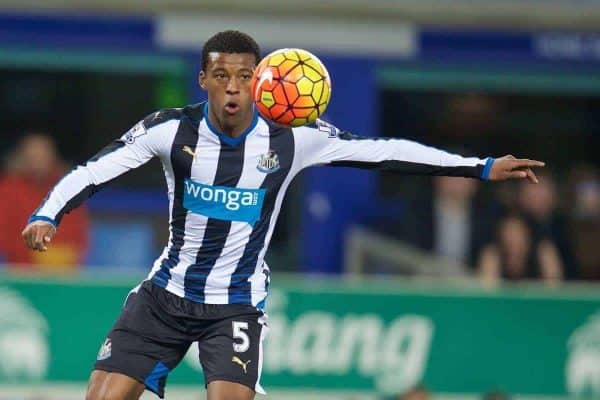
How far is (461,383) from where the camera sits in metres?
11.8

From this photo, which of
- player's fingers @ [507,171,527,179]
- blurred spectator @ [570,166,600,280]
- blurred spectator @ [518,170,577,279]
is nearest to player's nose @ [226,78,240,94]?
player's fingers @ [507,171,527,179]

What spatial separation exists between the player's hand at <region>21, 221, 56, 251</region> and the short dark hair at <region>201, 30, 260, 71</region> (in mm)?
1180

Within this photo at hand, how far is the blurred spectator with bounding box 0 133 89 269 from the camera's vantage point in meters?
13.1

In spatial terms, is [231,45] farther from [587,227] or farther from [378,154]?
[587,227]

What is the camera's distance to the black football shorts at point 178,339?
7648mm

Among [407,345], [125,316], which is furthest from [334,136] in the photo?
[407,345]

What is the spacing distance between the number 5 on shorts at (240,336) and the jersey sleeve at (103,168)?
942 millimetres

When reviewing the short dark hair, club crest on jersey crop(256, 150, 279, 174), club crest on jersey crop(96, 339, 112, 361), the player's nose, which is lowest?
club crest on jersey crop(96, 339, 112, 361)

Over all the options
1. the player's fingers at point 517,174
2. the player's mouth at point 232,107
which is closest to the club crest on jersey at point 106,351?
the player's mouth at point 232,107

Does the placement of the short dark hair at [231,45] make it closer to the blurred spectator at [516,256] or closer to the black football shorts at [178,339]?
the black football shorts at [178,339]

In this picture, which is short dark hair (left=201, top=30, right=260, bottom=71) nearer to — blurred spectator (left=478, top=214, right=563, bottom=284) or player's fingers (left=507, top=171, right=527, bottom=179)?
player's fingers (left=507, top=171, right=527, bottom=179)

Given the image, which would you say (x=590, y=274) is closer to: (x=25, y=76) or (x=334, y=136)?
(x=25, y=76)

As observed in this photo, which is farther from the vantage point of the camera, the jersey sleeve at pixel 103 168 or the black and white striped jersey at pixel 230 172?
the black and white striped jersey at pixel 230 172

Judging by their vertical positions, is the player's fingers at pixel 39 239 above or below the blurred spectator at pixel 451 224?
above
